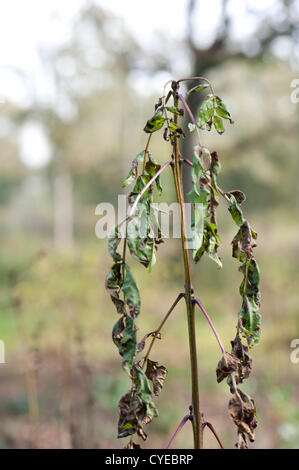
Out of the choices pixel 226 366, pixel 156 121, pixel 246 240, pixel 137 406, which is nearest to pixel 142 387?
pixel 137 406

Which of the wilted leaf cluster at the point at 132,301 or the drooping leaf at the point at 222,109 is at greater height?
the drooping leaf at the point at 222,109

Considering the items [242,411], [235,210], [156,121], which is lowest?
[242,411]

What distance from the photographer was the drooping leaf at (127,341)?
622 millimetres

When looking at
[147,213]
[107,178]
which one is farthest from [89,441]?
[107,178]

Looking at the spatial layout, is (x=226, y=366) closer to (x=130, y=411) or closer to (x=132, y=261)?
(x=130, y=411)

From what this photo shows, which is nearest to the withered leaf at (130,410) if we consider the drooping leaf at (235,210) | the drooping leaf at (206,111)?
the drooping leaf at (235,210)

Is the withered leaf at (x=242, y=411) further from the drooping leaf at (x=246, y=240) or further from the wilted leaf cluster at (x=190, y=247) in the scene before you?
the drooping leaf at (x=246, y=240)

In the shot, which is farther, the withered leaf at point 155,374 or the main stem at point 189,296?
the withered leaf at point 155,374

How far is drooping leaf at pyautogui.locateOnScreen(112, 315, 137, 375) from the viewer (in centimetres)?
62

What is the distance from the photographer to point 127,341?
632mm

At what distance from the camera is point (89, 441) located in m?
2.17

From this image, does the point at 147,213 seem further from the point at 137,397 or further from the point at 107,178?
the point at 107,178

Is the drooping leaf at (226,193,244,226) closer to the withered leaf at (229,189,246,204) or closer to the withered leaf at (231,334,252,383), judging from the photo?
the withered leaf at (229,189,246,204)

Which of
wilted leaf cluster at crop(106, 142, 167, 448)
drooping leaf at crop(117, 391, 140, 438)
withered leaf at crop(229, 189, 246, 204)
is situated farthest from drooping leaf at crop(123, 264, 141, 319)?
withered leaf at crop(229, 189, 246, 204)
